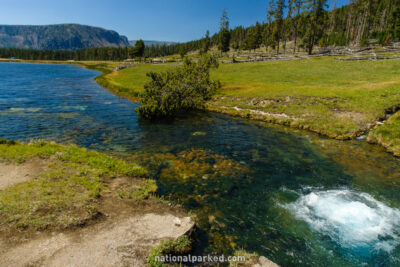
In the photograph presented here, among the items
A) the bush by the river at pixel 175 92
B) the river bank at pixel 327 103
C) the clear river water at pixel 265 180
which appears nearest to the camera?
the clear river water at pixel 265 180

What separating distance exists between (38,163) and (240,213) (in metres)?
12.9

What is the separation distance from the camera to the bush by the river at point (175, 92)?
98.1ft

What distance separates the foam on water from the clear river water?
5cm

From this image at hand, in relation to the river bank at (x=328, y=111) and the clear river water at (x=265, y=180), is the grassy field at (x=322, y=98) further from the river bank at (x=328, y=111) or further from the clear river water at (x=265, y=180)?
the clear river water at (x=265, y=180)

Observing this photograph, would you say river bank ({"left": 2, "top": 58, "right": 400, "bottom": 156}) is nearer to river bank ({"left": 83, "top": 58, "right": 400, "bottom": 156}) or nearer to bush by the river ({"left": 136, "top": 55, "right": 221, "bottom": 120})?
river bank ({"left": 83, "top": 58, "right": 400, "bottom": 156})

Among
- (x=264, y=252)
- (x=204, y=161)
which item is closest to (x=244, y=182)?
(x=204, y=161)

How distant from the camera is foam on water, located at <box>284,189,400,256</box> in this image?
952 cm

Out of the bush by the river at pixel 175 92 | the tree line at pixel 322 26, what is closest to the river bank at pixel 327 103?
the bush by the river at pixel 175 92

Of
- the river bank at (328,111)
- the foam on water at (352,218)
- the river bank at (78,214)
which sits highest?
the river bank at (328,111)

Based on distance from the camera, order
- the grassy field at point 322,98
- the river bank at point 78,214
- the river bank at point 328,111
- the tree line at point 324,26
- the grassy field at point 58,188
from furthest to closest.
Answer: the tree line at point 324,26
the grassy field at point 322,98
the river bank at point 328,111
the grassy field at point 58,188
the river bank at point 78,214

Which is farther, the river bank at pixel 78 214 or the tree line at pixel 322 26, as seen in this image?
the tree line at pixel 322 26

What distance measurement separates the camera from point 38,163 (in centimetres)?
1361

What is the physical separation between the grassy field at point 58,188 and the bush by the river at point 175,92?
14571mm

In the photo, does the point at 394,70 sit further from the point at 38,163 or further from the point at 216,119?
the point at 38,163
